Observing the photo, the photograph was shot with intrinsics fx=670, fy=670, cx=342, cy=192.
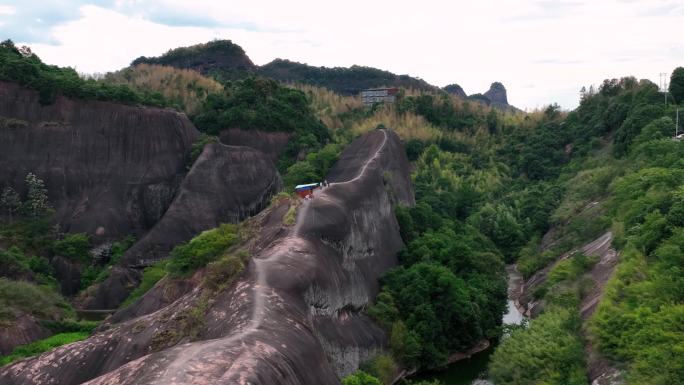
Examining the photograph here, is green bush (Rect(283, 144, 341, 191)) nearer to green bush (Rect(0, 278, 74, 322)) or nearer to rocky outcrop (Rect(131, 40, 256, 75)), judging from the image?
green bush (Rect(0, 278, 74, 322))

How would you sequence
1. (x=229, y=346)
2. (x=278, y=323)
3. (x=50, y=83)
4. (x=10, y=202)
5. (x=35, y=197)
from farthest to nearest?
(x=50, y=83), (x=35, y=197), (x=10, y=202), (x=278, y=323), (x=229, y=346)

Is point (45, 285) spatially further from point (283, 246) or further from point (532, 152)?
point (532, 152)

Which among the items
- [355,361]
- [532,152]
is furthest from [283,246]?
[532,152]

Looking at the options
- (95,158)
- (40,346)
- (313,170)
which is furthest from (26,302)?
(313,170)

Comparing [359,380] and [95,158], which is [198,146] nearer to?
[95,158]

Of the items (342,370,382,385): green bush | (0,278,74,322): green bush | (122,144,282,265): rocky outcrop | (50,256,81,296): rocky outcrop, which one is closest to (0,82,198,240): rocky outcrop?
(50,256,81,296): rocky outcrop

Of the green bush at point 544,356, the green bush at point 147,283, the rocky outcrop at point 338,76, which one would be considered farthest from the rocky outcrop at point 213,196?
the rocky outcrop at point 338,76
